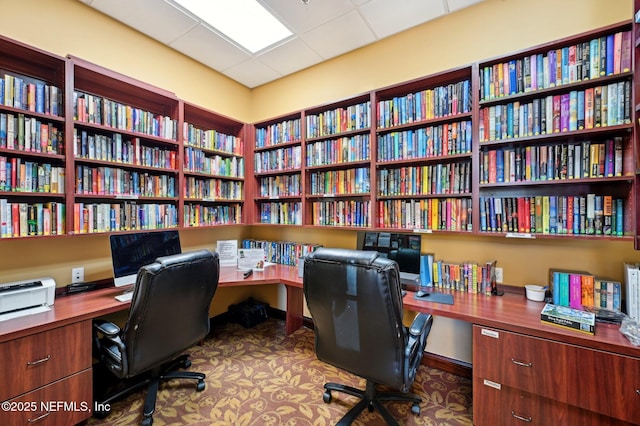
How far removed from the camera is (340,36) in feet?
7.93

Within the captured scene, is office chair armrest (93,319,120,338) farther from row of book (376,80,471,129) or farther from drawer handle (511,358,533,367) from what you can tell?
row of book (376,80,471,129)

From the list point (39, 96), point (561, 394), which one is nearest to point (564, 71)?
point (561, 394)

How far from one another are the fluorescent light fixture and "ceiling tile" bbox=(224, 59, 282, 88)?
1.03 ft

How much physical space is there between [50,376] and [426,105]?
3056 millimetres

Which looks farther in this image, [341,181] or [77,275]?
[341,181]

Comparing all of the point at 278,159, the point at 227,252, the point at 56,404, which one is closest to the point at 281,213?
the point at 278,159

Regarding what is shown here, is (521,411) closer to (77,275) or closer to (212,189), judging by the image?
(212,189)

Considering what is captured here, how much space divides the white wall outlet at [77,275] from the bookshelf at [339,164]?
194 centimetres

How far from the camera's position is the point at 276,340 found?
107 inches

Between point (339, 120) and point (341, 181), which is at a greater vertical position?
point (339, 120)

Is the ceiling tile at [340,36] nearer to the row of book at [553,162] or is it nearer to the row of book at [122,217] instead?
the row of book at [553,162]

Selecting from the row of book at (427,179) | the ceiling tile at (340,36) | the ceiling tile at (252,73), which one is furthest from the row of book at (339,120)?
the ceiling tile at (252,73)

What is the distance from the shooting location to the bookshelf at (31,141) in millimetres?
1642

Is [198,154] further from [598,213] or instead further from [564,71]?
[598,213]
